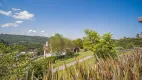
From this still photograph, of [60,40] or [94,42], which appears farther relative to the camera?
[60,40]

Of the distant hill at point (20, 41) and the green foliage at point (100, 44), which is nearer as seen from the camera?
the distant hill at point (20, 41)

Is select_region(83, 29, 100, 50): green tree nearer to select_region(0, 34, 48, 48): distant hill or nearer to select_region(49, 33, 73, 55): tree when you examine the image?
select_region(0, 34, 48, 48): distant hill

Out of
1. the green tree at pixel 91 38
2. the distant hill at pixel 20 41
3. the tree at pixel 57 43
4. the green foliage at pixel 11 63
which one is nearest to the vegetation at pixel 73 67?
the green foliage at pixel 11 63

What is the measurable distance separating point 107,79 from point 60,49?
48.7 meters

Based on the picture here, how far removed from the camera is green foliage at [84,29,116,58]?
19.5 m

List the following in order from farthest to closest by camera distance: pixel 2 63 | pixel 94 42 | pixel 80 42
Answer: pixel 80 42, pixel 94 42, pixel 2 63

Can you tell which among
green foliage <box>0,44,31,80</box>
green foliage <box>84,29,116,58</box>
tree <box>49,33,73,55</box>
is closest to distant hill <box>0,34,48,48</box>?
green foliage <box>0,44,31,80</box>

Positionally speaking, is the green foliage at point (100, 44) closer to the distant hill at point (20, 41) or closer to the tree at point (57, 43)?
the distant hill at point (20, 41)

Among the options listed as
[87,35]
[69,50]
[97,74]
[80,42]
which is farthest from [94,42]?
[80,42]

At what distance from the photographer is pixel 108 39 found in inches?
812

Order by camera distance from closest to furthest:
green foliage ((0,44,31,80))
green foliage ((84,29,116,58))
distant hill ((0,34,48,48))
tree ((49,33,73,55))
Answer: green foliage ((0,44,31,80)) < distant hill ((0,34,48,48)) < green foliage ((84,29,116,58)) < tree ((49,33,73,55))

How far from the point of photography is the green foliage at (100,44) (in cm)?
1951

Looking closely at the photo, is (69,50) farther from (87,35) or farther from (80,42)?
(87,35)

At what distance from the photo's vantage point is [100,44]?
2088 cm
